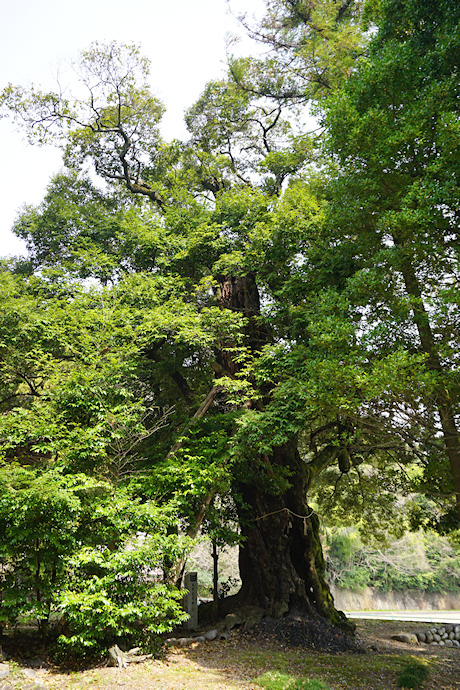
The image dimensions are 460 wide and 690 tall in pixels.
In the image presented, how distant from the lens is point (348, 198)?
7152 millimetres

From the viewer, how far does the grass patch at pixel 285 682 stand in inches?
214

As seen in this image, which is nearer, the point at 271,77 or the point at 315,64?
the point at 315,64

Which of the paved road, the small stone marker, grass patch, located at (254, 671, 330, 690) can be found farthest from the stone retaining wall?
grass patch, located at (254, 671, 330, 690)

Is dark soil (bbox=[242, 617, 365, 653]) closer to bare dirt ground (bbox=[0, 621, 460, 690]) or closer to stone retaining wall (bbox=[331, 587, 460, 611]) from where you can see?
bare dirt ground (bbox=[0, 621, 460, 690])

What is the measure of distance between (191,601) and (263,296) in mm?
7373

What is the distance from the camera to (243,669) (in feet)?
21.7

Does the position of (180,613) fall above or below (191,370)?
below

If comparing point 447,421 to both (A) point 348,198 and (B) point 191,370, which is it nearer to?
(A) point 348,198

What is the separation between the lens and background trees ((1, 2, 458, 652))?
630 centimetres

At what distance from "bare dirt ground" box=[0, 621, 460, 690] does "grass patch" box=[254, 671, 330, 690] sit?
0.15 meters

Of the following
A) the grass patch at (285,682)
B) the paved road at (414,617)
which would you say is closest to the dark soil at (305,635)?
the grass patch at (285,682)

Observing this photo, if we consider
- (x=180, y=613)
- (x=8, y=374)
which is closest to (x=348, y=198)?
(x=180, y=613)

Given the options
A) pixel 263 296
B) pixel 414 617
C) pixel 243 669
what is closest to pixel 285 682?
pixel 243 669

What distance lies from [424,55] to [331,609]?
10.3 meters
